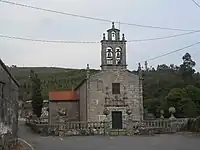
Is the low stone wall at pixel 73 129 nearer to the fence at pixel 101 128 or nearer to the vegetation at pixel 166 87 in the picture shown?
the fence at pixel 101 128

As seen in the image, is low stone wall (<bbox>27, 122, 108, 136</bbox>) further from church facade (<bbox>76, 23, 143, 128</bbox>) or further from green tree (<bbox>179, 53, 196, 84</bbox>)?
green tree (<bbox>179, 53, 196, 84</bbox>)

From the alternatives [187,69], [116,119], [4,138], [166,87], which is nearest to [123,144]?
[4,138]

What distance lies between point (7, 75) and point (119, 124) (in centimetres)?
2627

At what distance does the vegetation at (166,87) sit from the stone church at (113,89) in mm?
3327

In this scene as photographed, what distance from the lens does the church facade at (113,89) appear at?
4309cm

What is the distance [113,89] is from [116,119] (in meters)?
3.59

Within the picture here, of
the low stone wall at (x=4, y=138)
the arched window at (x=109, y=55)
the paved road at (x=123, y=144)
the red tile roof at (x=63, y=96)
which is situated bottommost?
the paved road at (x=123, y=144)

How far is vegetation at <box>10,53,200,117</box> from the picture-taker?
4841 cm

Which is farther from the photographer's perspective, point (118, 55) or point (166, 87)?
point (166, 87)

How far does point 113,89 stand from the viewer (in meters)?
44.3

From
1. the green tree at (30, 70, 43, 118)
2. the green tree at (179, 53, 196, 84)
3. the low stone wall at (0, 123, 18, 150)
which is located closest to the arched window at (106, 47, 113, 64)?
the green tree at (30, 70, 43, 118)

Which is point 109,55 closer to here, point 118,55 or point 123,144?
point 118,55

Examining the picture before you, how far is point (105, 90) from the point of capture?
43906mm

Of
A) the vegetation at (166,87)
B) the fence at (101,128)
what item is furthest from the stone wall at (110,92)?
the fence at (101,128)
